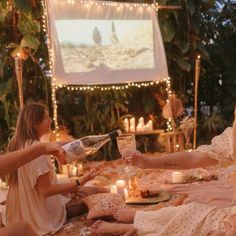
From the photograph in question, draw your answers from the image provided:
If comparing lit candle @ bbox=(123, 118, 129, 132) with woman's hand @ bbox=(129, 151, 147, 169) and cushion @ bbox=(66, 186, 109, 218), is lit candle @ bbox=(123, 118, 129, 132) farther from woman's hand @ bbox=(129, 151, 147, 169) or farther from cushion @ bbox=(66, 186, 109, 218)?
woman's hand @ bbox=(129, 151, 147, 169)

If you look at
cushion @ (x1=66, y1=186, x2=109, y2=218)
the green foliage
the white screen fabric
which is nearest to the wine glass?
cushion @ (x1=66, y1=186, x2=109, y2=218)

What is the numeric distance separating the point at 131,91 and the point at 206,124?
1.25 m

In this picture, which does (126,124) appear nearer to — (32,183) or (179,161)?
(32,183)

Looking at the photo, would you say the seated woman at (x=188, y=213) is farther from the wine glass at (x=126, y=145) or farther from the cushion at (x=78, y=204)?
the cushion at (x=78, y=204)

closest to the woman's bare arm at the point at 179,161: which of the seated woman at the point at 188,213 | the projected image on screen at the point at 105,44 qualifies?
the seated woman at the point at 188,213

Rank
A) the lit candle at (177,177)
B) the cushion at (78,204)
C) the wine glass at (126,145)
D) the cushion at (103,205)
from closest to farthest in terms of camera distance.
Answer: the wine glass at (126,145), the cushion at (103,205), the cushion at (78,204), the lit candle at (177,177)

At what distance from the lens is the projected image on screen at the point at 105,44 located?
5.07 m

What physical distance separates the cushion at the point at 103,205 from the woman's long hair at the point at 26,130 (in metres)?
0.55

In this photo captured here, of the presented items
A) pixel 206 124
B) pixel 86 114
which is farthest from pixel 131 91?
pixel 206 124

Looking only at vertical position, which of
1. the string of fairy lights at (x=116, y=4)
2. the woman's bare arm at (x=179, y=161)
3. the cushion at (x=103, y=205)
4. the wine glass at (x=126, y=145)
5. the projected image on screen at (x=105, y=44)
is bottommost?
the cushion at (x=103, y=205)

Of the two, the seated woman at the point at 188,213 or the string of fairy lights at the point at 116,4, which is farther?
the string of fairy lights at the point at 116,4

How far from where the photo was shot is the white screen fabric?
4977 mm

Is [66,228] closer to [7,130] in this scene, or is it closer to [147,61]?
[147,61]

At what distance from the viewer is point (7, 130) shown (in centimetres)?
646
